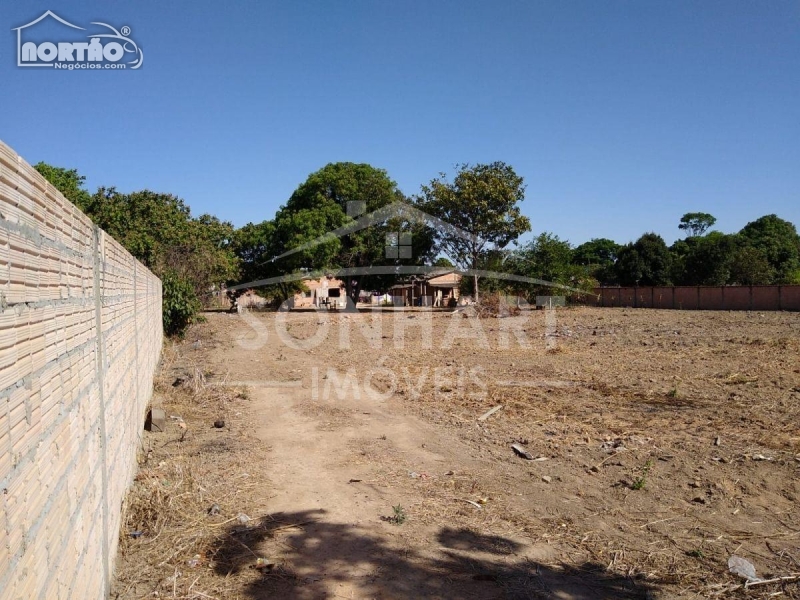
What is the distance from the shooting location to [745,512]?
15.2 ft

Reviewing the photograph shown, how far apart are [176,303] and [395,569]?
46.5ft

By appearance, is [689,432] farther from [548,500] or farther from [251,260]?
[251,260]

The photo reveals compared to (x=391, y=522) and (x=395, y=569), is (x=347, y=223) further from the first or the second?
(x=395, y=569)

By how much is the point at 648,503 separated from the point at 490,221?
102ft

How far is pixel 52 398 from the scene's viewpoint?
6.28ft

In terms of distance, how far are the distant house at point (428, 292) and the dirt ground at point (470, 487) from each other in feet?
116

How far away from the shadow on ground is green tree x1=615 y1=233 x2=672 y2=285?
5069 cm

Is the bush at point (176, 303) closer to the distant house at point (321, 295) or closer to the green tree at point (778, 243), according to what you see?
the distant house at point (321, 295)

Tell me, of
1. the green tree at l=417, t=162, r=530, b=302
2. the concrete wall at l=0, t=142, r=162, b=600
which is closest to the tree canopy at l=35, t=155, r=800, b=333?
the green tree at l=417, t=162, r=530, b=302

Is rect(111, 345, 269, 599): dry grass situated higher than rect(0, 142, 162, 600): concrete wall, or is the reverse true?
rect(0, 142, 162, 600): concrete wall

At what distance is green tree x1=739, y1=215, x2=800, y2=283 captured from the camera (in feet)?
160

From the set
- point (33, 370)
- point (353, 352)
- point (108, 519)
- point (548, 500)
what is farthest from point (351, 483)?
point (353, 352)

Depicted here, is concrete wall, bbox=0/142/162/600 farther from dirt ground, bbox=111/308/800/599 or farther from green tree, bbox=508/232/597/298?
green tree, bbox=508/232/597/298

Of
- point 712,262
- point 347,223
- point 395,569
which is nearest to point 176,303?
point 395,569
